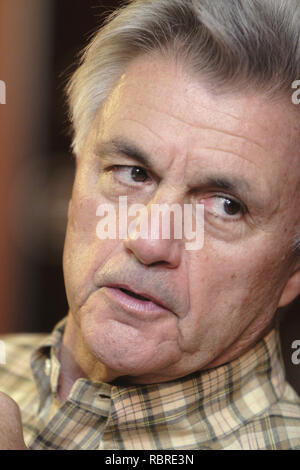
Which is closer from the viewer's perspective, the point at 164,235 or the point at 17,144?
the point at 164,235

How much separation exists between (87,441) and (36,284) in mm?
519

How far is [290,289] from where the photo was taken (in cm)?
105

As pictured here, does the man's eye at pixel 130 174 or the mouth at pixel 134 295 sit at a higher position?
the man's eye at pixel 130 174

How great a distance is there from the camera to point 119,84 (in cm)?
97

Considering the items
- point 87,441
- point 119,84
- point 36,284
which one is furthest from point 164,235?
point 36,284

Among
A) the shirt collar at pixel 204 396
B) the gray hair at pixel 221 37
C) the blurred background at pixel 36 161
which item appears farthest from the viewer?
the blurred background at pixel 36 161

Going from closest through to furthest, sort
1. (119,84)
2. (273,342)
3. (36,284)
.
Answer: (119,84), (273,342), (36,284)

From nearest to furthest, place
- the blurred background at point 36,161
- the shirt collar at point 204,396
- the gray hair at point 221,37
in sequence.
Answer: the gray hair at point 221,37, the shirt collar at point 204,396, the blurred background at point 36,161

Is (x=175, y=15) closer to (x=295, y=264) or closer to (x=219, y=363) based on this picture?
(x=295, y=264)

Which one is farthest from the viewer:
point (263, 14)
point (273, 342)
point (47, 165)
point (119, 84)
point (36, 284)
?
point (36, 284)

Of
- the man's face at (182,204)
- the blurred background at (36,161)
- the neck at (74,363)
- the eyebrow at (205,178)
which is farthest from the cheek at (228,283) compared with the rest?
the blurred background at (36,161)

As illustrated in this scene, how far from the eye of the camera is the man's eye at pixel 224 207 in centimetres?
91

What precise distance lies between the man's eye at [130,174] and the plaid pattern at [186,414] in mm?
345

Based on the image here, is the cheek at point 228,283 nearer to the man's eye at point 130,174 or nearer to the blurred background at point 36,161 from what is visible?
the man's eye at point 130,174
